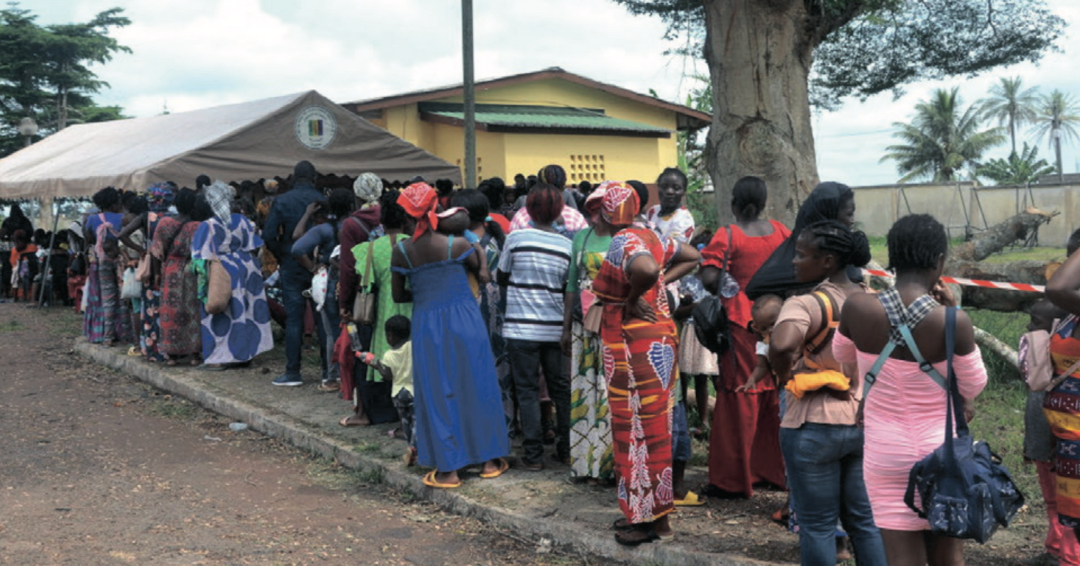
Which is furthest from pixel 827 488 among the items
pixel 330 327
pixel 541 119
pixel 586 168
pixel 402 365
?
pixel 586 168

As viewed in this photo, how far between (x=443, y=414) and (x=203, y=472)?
2085mm

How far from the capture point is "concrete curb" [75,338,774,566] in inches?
197

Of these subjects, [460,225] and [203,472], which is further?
[203,472]

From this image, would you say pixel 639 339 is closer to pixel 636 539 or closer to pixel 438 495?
pixel 636 539

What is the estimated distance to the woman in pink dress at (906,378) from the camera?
3.33 m

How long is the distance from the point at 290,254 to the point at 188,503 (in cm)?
359

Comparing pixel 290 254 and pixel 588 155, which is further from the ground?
pixel 588 155

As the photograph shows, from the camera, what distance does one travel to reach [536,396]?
6473mm

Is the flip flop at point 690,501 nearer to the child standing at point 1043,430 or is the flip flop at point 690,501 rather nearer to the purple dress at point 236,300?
the child standing at point 1043,430

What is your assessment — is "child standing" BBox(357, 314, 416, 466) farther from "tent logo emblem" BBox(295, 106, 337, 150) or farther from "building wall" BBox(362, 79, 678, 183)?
"building wall" BBox(362, 79, 678, 183)

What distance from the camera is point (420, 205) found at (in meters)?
6.05

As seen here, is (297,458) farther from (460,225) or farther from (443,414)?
(460,225)

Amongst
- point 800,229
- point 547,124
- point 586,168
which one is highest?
point 547,124

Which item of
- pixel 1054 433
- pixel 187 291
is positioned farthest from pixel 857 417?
pixel 187 291
